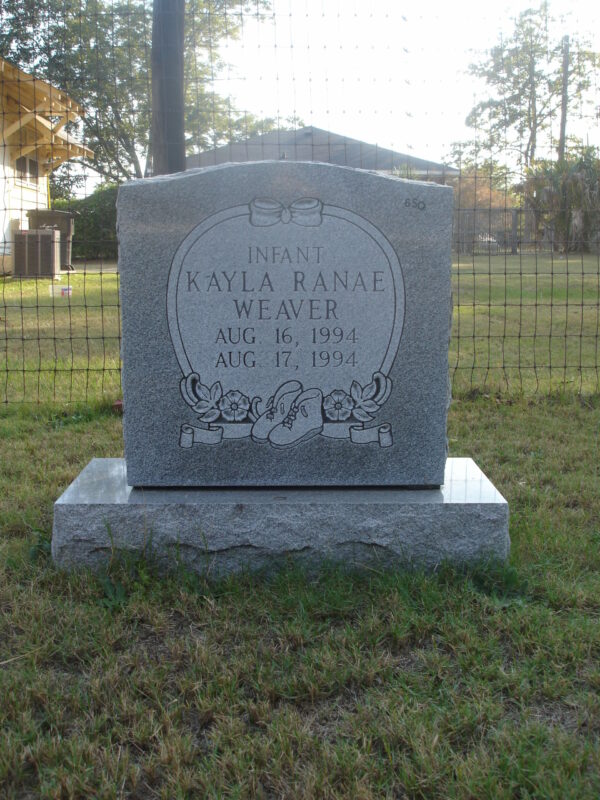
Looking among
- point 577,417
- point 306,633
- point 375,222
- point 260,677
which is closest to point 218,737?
point 260,677

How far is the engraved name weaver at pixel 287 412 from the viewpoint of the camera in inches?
122

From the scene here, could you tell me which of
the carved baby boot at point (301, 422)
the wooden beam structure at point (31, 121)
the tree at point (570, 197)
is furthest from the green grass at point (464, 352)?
the tree at point (570, 197)

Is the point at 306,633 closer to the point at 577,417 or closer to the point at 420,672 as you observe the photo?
the point at 420,672

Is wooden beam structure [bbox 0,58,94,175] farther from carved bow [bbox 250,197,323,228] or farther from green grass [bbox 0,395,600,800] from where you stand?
green grass [bbox 0,395,600,800]

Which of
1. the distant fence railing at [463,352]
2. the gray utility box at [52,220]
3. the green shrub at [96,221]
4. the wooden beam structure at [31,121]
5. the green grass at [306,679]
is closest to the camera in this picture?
the green grass at [306,679]

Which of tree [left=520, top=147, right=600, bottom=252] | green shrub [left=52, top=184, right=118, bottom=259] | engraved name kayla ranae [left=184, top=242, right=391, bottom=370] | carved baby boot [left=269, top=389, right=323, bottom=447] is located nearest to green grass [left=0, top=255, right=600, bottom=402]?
engraved name kayla ranae [left=184, top=242, right=391, bottom=370]

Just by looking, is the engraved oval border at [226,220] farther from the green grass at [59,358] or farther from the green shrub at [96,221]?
the green shrub at [96,221]

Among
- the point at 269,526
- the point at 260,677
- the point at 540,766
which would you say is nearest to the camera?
the point at 540,766

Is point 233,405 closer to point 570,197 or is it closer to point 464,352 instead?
point 464,352

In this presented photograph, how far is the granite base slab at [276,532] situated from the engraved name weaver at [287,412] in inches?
11.0

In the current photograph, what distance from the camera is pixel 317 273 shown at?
3076mm

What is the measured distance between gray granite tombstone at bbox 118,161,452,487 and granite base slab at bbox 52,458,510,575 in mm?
222

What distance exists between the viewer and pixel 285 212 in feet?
9.96

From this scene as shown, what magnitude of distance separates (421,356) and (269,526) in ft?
2.79
